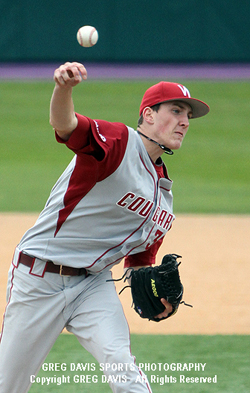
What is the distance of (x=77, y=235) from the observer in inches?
129

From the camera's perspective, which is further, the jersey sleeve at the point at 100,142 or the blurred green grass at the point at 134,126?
the blurred green grass at the point at 134,126

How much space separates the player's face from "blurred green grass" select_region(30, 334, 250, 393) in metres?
1.93

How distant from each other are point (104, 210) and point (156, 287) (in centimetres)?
58

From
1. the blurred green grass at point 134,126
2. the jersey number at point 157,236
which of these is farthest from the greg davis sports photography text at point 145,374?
the blurred green grass at point 134,126

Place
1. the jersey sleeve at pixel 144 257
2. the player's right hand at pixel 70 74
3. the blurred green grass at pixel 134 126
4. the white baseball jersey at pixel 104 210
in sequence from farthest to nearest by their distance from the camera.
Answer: the blurred green grass at pixel 134 126, the jersey sleeve at pixel 144 257, the white baseball jersey at pixel 104 210, the player's right hand at pixel 70 74

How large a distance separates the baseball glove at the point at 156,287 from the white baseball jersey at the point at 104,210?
0.17 meters

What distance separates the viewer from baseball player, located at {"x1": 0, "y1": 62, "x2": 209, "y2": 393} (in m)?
3.12

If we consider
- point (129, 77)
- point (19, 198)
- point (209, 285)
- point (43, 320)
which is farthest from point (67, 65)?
point (129, 77)

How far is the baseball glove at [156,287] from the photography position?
3396mm

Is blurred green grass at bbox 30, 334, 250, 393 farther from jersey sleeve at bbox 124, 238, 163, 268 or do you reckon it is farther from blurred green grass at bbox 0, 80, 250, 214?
blurred green grass at bbox 0, 80, 250, 214
